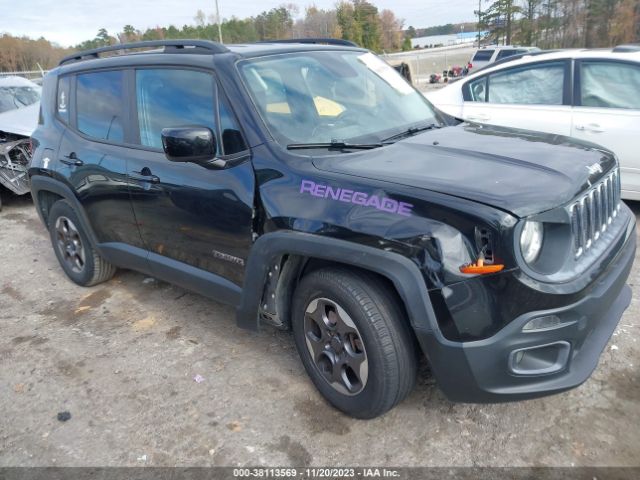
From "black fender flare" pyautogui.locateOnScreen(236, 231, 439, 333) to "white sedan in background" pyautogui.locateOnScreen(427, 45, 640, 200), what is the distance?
355 centimetres

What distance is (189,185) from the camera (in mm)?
3182

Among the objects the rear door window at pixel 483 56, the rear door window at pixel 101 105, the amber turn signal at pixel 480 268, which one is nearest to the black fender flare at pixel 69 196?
the rear door window at pixel 101 105

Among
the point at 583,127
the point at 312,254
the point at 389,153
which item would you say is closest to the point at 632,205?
the point at 583,127

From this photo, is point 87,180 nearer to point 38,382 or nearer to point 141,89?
point 141,89

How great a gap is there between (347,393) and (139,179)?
1.95 m

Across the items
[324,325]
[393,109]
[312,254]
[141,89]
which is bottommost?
[324,325]

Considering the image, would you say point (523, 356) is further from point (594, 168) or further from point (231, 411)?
point (231, 411)

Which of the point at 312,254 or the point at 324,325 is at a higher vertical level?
the point at 312,254

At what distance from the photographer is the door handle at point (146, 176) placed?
11.2ft

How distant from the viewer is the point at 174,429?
9.38 feet

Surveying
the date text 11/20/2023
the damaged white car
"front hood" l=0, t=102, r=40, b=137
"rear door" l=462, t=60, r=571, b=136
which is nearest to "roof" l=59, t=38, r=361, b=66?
the date text 11/20/2023

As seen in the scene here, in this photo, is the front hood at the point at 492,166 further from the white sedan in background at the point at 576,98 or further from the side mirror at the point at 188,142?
the white sedan in background at the point at 576,98

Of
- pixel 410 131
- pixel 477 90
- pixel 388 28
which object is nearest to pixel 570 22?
pixel 477 90

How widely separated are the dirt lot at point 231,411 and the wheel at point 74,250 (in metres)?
0.61
